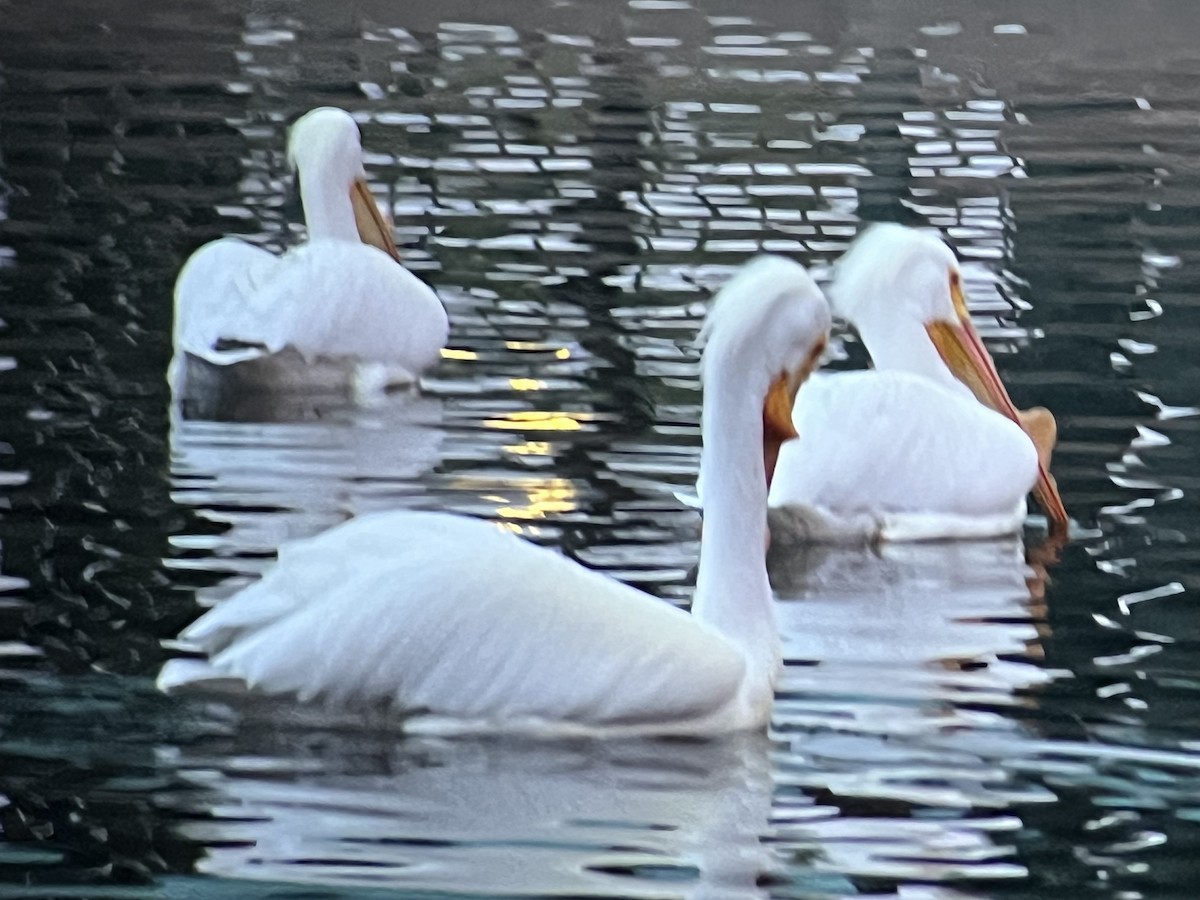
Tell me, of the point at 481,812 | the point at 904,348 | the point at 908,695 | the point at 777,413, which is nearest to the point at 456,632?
the point at 481,812

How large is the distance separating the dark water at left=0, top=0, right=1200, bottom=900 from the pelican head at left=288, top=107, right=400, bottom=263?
360 mm

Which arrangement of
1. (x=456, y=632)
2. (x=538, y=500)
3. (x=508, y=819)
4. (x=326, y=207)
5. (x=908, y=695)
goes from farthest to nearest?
(x=326, y=207), (x=538, y=500), (x=908, y=695), (x=456, y=632), (x=508, y=819)

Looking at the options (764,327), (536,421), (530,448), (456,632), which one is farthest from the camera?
(536,421)

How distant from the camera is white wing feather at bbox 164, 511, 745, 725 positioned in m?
5.08

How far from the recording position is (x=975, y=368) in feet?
25.7

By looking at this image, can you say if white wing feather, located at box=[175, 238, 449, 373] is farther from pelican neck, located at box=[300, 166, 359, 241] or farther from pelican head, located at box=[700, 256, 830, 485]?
pelican head, located at box=[700, 256, 830, 485]

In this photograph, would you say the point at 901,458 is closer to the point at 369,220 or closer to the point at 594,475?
the point at 594,475

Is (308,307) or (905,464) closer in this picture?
(905,464)

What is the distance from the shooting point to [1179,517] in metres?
7.38

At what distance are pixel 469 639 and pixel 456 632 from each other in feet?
0.09

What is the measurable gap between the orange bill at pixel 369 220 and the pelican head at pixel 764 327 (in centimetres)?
484

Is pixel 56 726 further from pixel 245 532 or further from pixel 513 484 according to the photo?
pixel 513 484

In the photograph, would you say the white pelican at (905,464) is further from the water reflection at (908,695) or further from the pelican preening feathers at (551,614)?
the pelican preening feathers at (551,614)

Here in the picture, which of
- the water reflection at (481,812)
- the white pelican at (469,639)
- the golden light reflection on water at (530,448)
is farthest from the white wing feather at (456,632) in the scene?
the golden light reflection on water at (530,448)
